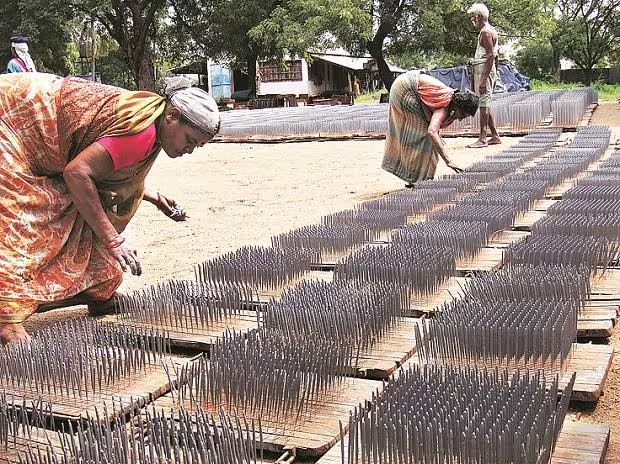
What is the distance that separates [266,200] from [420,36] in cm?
2185

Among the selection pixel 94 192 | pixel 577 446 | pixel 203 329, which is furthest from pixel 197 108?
pixel 577 446

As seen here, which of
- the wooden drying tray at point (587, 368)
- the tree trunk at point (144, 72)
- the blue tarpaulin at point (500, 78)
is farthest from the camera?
the tree trunk at point (144, 72)

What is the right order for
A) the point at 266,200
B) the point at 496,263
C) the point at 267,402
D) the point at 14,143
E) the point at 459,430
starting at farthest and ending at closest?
the point at 266,200
the point at 496,263
the point at 14,143
the point at 267,402
the point at 459,430

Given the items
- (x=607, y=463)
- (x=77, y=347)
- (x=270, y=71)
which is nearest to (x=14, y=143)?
(x=77, y=347)

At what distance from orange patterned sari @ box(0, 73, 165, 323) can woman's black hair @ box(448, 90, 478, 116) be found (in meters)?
3.92

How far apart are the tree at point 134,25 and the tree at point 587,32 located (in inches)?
758

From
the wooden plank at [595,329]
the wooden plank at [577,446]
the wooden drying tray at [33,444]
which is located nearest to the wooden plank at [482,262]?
the wooden plank at [595,329]

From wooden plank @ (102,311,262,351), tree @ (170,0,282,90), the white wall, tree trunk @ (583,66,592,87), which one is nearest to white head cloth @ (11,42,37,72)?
wooden plank @ (102,311,262,351)

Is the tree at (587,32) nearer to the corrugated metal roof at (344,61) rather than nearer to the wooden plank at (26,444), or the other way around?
the corrugated metal roof at (344,61)

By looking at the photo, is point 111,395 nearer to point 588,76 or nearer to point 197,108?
point 197,108

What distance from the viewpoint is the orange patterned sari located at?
3414mm

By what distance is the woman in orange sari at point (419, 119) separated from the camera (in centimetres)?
692

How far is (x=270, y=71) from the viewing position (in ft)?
126

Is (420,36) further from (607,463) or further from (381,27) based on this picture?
(607,463)
